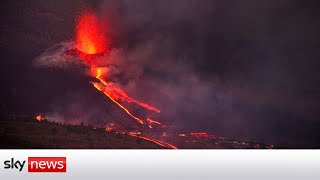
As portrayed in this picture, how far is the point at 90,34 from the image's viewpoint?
335 inches

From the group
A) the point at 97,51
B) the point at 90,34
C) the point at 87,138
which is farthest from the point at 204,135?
the point at 90,34

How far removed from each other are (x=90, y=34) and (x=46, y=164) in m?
3.10

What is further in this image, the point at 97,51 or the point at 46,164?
the point at 97,51

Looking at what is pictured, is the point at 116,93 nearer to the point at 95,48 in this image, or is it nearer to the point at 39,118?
the point at 95,48

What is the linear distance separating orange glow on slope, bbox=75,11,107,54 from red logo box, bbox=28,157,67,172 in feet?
8.97

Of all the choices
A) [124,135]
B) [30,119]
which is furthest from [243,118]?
[30,119]

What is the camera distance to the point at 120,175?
6.20 metres

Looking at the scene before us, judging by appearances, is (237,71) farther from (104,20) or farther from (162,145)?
(104,20)

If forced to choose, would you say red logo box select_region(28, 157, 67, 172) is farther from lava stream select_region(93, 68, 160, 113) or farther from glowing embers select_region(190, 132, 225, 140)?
glowing embers select_region(190, 132, 225, 140)

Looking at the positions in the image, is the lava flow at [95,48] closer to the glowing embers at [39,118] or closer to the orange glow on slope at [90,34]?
the orange glow on slope at [90,34]

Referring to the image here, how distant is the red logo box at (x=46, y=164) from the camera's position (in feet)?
21.0

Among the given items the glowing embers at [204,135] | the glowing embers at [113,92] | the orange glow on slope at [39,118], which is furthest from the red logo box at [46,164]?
the glowing embers at [204,135]

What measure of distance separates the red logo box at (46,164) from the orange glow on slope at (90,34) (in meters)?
2.74

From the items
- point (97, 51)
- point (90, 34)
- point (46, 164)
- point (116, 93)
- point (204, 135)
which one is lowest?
point (46, 164)
